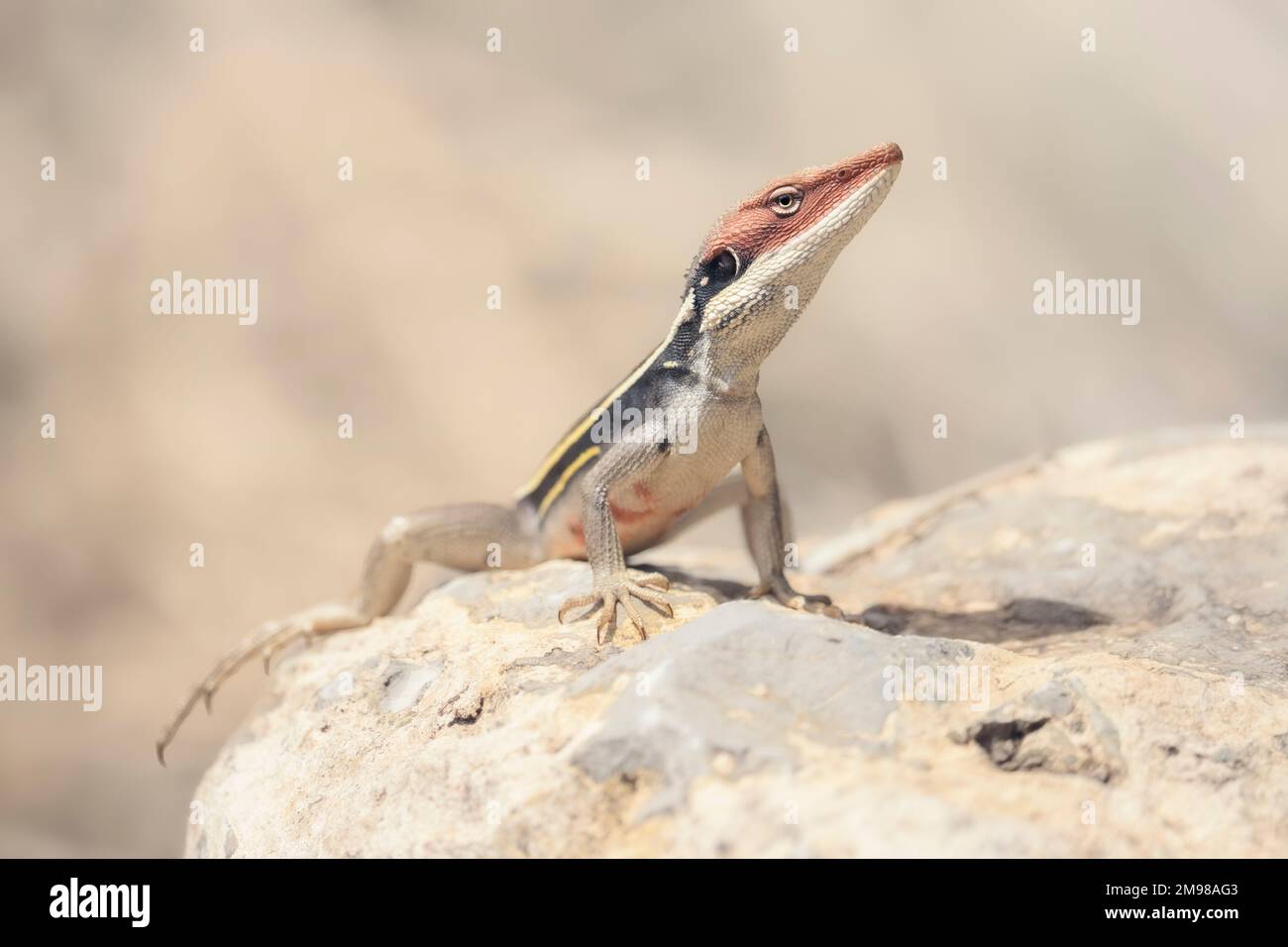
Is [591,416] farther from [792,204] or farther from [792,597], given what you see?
[792,204]

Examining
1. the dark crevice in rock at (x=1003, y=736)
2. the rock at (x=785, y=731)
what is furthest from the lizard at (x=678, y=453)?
the dark crevice in rock at (x=1003, y=736)

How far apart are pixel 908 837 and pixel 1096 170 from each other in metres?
12.5

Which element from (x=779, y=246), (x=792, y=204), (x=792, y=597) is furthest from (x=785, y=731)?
(x=792, y=204)

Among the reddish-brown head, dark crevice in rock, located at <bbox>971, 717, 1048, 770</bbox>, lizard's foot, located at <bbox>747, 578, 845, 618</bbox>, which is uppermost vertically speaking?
the reddish-brown head

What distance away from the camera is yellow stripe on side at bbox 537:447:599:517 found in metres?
5.65

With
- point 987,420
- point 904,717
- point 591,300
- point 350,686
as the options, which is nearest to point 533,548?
point 350,686

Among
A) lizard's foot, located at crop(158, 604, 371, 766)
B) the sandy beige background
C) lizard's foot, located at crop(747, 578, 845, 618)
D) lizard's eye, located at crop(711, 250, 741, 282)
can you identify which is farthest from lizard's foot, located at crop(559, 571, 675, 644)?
the sandy beige background

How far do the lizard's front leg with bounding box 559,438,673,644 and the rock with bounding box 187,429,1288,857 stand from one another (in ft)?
0.42

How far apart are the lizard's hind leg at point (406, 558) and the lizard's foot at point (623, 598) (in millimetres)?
1371

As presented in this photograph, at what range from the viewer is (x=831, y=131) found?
13.6 meters

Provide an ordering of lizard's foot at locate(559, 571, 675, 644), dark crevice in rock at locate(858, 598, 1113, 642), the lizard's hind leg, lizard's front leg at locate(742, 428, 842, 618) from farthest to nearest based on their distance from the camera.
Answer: the lizard's hind leg < lizard's front leg at locate(742, 428, 842, 618) < dark crevice in rock at locate(858, 598, 1113, 642) < lizard's foot at locate(559, 571, 675, 644)

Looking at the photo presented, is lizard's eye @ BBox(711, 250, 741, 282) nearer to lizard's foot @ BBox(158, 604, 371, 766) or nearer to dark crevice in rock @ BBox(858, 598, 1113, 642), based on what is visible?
dark crevice in rock @ BBox(858, 598, 1113, 642)

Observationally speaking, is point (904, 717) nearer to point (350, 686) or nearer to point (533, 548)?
point (350, 686)

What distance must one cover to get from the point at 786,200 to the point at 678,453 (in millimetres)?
1322
